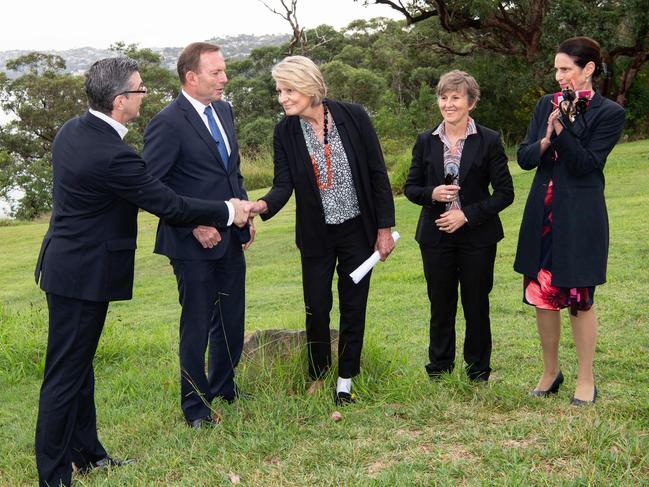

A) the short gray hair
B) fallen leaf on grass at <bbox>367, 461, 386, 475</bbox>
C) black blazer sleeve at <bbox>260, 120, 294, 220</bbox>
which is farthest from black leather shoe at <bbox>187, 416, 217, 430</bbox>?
the short gray hair

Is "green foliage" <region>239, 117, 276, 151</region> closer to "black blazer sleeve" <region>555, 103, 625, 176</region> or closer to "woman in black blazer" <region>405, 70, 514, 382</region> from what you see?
"woman in black blazer" <region>405, 70, 514, 382</region>

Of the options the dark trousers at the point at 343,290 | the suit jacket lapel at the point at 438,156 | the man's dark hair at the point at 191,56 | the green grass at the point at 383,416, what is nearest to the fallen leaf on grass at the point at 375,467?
the green grass at the point at 383,416

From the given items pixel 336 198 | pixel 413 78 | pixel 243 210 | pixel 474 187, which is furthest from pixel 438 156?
pixel 413 78

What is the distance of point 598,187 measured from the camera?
176 inches

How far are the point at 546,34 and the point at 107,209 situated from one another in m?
23.6

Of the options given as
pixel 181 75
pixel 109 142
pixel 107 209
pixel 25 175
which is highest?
pixel 181 75

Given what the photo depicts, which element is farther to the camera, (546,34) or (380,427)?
(546,34)

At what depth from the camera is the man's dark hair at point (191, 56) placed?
4.56 metres

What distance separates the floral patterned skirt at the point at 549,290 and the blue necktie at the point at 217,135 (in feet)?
6.14

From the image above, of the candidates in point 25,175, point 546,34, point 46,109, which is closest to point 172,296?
point 546,34

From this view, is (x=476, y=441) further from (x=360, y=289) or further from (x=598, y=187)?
(x=598, y=187)

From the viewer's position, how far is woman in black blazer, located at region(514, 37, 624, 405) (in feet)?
14.2

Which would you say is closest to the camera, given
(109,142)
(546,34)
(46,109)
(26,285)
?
(109,142)

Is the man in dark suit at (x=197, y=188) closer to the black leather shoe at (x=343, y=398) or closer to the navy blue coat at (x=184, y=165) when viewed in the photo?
the navy blue coat at (x=184, y=165)
